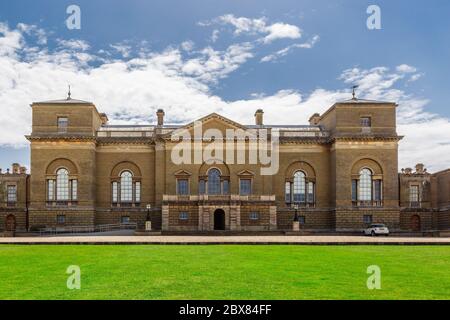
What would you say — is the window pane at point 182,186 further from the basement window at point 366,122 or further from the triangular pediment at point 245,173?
the basement window at point 366,122

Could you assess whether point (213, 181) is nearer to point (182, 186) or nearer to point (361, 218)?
point (182, 186)

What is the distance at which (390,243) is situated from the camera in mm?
31750

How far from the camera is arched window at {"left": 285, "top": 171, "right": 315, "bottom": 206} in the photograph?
5816 cm

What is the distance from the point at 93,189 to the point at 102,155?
13.7 ft

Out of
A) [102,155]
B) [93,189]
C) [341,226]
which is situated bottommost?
[341,226]

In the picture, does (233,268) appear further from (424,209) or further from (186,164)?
(424,209)

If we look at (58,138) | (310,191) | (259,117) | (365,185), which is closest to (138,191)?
(58,138)

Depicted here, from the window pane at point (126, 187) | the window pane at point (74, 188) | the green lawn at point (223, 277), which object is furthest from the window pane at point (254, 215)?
the green lawn at point (223, 277)

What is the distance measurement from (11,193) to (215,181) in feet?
77.6

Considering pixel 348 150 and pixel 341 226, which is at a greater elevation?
pixel 348 150

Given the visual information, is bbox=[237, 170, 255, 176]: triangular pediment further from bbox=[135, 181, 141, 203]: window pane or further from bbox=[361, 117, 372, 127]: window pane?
bbox=[361, 117, 372, 127]: window pane

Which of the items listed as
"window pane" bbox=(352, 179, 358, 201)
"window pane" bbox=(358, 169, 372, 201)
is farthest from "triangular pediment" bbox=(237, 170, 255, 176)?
"window pane" bbox=(358, 169, 372, 201)
